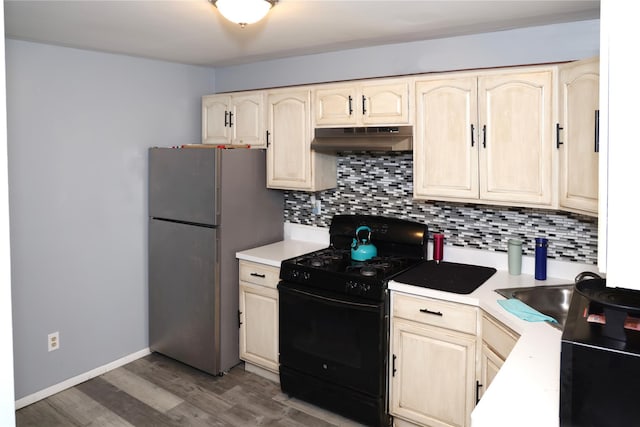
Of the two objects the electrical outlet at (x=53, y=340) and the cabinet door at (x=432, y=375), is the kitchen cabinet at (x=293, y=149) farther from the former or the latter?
the electrical outlet at (x=53, y=340)

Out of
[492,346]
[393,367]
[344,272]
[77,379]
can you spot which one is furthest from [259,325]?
[492,346]

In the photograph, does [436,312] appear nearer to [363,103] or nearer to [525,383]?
[525,383]

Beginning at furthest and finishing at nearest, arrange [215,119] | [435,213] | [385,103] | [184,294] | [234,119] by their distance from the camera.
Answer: [215,119]
[234,119]
[184,294]
[435,213]
[385,103]

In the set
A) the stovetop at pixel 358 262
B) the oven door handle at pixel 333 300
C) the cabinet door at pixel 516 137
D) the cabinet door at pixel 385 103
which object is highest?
the cabinet door at pixel 385 103

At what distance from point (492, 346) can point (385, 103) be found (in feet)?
4.84

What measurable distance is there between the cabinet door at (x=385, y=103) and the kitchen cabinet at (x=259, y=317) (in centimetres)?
114

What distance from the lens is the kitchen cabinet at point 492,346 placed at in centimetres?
221

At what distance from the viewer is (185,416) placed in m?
3.00

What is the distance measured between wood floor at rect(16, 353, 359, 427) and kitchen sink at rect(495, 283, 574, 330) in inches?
48.6

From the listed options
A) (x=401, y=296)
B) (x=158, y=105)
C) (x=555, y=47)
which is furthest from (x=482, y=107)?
(x=158, y=105)

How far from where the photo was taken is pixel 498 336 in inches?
90.2

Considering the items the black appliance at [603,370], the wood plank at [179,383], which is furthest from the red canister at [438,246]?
the black appliance at [603,370]

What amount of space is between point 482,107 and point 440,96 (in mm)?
244

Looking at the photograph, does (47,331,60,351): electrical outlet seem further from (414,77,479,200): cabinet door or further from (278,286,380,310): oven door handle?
(414,77,479,200): cabinet door
